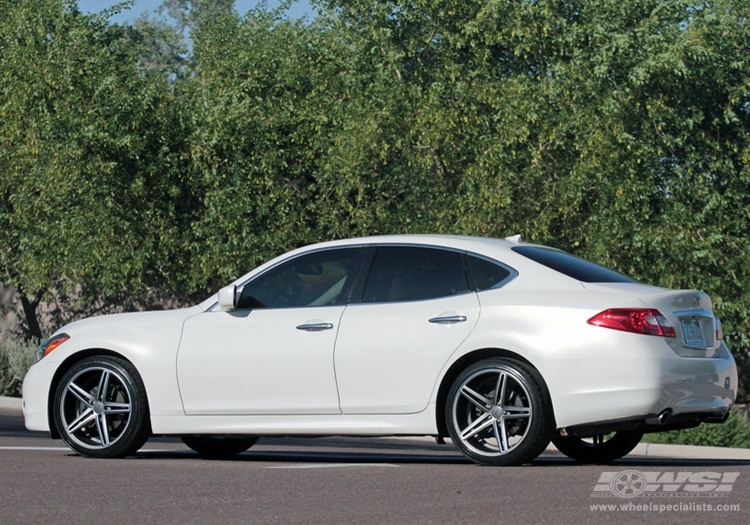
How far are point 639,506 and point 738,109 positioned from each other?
69.2ft

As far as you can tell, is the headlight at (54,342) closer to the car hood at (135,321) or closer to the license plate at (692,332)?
the car hood at (135,321)

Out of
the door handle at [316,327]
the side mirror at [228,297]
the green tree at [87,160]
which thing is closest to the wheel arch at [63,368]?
the side mirror at [228,297]

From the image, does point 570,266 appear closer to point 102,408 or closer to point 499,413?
point 499,413

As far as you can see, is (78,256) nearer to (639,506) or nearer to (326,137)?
(326,137)

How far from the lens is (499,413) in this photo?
880cm

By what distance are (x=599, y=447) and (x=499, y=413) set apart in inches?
58.9

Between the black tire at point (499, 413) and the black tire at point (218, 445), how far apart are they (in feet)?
7.42

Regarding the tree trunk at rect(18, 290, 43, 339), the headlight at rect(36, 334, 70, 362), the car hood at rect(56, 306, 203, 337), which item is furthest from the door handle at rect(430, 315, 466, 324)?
the tree trunk at rect(18, 290, 43, 339)

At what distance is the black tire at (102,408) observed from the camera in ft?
32.1

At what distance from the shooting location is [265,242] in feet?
84.9

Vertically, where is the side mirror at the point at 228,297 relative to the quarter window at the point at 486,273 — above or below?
below

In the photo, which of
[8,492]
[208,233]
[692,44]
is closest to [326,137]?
[208,233]

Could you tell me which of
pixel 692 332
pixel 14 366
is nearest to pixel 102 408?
pixel 692 332

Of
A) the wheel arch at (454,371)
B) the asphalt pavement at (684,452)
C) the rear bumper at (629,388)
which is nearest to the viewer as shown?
the rear bumper at (629,388)
